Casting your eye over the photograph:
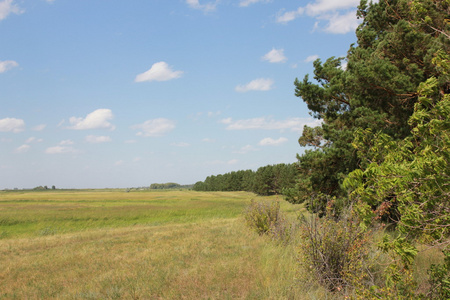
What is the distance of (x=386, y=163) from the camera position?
438cm

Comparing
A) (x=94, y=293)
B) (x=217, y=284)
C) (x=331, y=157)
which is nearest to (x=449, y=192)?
(x=217, y=284)

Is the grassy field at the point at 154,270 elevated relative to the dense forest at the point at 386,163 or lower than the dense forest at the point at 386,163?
lower

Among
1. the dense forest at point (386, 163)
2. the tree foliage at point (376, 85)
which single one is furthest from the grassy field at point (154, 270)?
the tree foliage at point (376, 85)

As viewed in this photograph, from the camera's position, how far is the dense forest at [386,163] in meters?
4.16

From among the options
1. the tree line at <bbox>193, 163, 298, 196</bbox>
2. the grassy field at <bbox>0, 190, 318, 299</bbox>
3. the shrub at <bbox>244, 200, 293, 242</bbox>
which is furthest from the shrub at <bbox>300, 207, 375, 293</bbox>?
the tree line at <bbox>193, 163, 298, 196</bbox>

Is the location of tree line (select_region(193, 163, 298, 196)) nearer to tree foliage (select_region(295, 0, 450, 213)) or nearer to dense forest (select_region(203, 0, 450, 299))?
tree foliage (select_region(295, 0, 450, 213))

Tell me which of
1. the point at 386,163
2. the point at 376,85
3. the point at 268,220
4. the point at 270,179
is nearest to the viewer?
the point at 386,163

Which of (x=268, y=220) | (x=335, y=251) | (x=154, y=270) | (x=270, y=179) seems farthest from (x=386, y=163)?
(x=270, y=179)

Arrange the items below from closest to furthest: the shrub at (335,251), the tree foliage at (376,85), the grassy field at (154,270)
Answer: the shrub at (335,251) → the grassy field at (154,270) → the tree foliage at (376,85)

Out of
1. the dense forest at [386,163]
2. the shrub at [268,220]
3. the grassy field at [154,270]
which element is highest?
the dense forest at [386,163]

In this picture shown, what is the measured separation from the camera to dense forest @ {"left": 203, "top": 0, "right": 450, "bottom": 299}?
4160mm

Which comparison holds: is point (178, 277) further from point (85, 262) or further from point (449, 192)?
point (449, 192)

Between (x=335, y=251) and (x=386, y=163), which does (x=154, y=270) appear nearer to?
(x=335, y=251)

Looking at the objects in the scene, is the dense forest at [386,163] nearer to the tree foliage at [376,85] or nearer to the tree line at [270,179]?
the tree foliage at [376,85]
